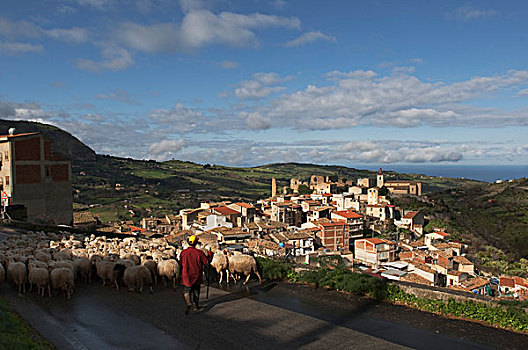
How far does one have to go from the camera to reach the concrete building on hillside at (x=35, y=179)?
2938 cm

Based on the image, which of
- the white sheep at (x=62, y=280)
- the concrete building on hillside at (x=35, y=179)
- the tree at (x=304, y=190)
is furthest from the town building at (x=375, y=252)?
the tree at (x=304, y=190)

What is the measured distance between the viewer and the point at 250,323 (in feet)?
23.9

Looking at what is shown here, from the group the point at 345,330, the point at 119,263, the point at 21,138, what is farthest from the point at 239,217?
the point at 345,330

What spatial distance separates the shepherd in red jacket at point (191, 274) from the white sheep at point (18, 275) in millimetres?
5254

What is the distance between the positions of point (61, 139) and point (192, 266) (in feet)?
666

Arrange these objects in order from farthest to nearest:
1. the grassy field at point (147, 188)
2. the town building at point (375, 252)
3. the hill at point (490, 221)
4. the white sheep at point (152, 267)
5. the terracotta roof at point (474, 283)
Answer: the grassy field at point (147, 188) < the hill at point (490, 221) < the town building at point (375, 252) < the terracotta roof at point (474, 283) < the white sheep at point (152, 267)

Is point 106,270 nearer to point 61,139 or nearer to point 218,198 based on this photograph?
point 218,198

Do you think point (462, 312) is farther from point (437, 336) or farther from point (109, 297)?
point (109, 297)

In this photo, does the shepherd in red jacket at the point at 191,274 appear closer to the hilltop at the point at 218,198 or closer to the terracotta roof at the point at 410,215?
the hilltop at the point at 218,198

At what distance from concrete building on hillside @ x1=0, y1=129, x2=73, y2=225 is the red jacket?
27.4 meters

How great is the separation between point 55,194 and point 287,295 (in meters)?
30.7

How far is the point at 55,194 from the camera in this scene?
3325 centimetres

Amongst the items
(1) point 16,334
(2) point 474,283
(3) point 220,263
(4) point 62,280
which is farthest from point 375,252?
(1) point 16,334

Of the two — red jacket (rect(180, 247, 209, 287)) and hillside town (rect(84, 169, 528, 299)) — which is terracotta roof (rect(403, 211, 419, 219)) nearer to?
hillside town (rect(84, 169, 528, 299))
